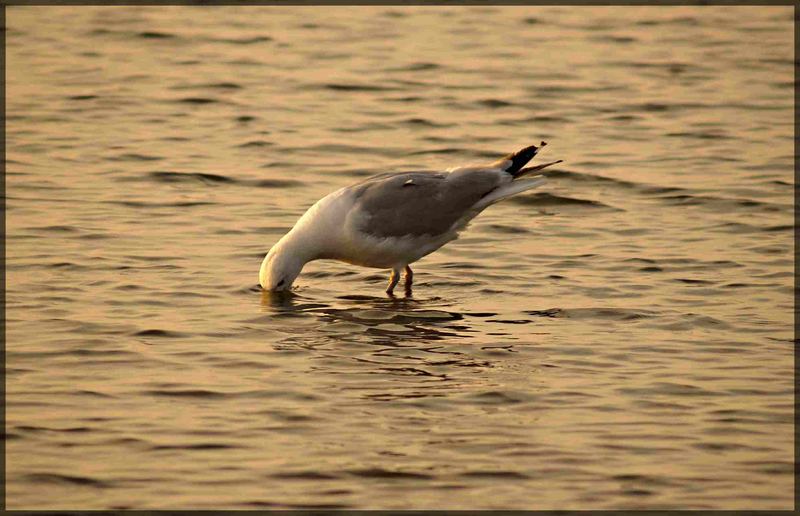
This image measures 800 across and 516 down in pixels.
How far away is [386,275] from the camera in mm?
11891

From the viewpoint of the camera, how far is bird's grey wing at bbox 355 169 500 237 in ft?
35.1

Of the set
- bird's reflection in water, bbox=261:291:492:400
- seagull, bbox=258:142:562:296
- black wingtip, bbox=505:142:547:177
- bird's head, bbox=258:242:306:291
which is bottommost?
bird's reflection in water, bbox=261:291:492:400

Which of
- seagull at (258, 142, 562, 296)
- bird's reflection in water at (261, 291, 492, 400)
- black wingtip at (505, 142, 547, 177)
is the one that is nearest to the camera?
bird's reflection in water at (261, 291, 492, 400)

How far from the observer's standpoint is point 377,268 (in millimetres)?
11484

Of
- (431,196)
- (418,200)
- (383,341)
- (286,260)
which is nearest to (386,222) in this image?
(418,200)

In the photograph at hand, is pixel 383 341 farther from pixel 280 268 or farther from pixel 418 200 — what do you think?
pixel 418 200

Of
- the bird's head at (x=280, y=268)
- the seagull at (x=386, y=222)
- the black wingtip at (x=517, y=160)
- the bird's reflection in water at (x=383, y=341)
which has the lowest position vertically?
the bird's reflection in water at (x=383, y=341)

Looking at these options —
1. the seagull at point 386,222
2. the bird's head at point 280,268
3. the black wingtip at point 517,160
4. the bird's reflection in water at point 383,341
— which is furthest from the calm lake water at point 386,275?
the black wingtip at point 517,160

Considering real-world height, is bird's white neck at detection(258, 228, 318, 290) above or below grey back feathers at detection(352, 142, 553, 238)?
below

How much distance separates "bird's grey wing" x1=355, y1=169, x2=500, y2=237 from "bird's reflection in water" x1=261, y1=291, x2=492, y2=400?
1.87 ft

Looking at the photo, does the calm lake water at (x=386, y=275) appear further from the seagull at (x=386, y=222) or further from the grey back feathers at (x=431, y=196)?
the grey back feathers at (x=431, y=196)

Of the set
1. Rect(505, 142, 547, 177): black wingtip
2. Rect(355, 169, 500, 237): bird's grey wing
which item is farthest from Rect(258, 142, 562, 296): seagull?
Rect(505, 142, 547, 177): black wingtip

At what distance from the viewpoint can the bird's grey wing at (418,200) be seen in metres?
10.7

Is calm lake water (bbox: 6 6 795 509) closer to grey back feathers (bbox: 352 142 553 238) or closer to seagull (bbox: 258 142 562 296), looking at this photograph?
seagull (bbox: 258 142 562 296)
